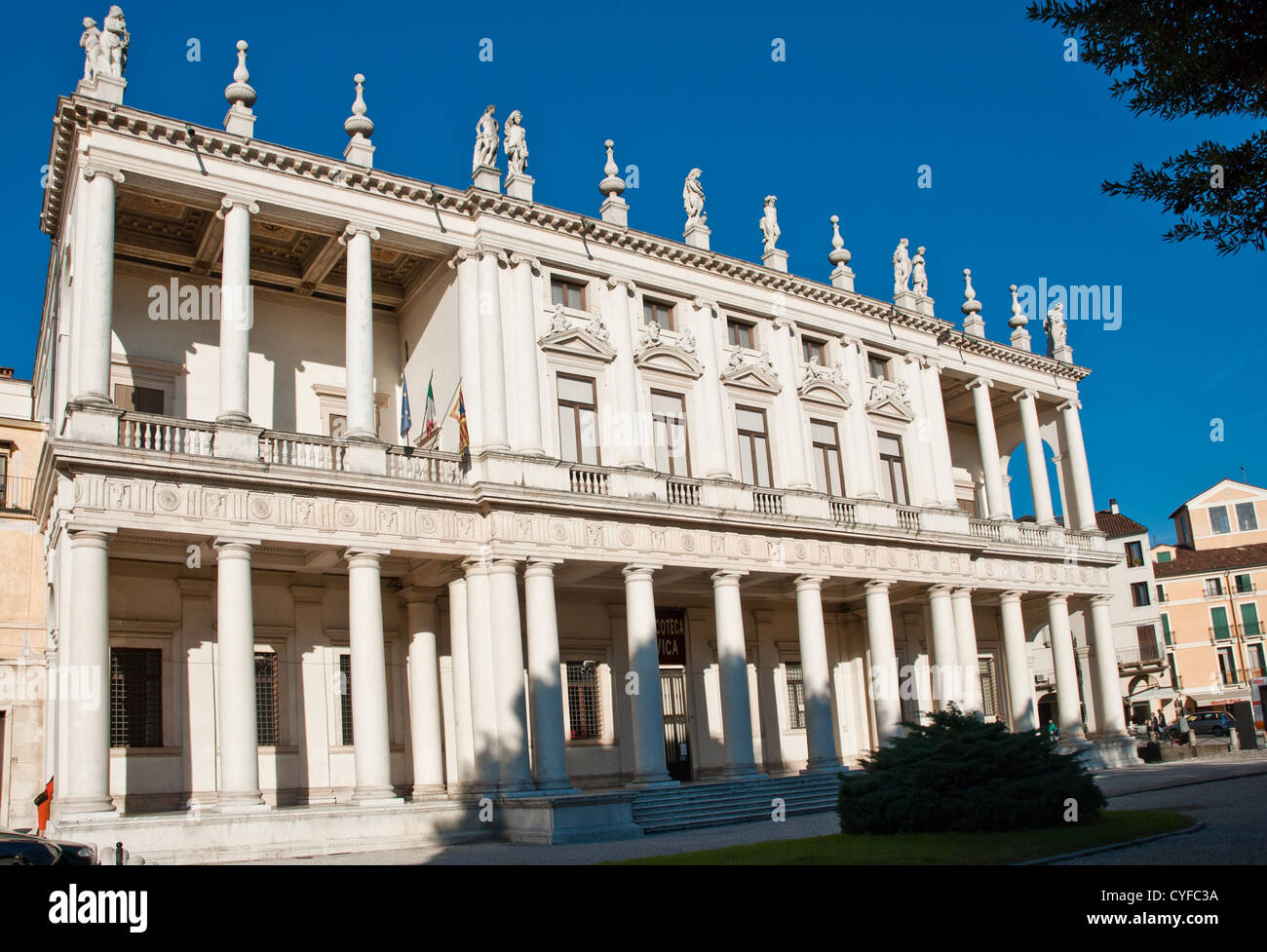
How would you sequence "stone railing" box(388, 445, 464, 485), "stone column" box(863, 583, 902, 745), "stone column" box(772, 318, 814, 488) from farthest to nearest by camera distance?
"stone column" box(772, 318, 814, 488), "stone column" box(863, 583, 902, 745), "stone railing" box(388, 445, 464, 485)

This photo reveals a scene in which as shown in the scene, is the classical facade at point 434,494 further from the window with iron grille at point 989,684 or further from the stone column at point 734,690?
the window with iron grille at point 989,684

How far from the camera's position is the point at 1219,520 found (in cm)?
7119

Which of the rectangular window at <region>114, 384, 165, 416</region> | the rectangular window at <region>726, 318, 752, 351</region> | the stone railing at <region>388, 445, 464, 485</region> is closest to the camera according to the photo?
the stone railing at <region>388, 445, 464, 485</region>

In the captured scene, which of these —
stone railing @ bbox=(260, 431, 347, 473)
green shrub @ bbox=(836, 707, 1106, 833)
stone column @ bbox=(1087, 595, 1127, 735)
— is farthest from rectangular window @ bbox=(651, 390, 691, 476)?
stone column @ bbox=(1087, 595, 1127, 735)

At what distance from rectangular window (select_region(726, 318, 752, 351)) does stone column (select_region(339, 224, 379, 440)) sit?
11.0m

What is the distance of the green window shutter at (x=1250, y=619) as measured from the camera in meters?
64.9

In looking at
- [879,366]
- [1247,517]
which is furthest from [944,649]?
[1247,517]

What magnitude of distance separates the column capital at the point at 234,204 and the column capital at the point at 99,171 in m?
2.13

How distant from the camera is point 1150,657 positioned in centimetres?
6234

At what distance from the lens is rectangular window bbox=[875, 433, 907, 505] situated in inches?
1396

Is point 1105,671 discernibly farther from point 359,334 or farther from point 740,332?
point 359,334

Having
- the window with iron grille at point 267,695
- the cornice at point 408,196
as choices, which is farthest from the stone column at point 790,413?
the window with iron grille at point 267,695

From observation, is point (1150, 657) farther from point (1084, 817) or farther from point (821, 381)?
point (1084, 817)

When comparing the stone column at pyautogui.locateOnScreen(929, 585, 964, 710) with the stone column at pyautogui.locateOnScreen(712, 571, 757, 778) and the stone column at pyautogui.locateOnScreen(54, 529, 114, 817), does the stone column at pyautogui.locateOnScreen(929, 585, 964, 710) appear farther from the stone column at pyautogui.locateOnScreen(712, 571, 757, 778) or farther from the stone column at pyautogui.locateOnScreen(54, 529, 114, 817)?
the stone column at pyautogui.locateOnScreen(54, 529, 114, 817)
